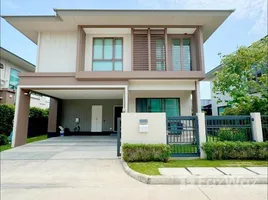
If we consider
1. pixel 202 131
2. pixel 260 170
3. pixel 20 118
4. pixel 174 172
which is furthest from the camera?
pixel 20 118

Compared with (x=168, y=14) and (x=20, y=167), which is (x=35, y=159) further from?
(x=168, y=14)

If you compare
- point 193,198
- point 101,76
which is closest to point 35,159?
point 101,76

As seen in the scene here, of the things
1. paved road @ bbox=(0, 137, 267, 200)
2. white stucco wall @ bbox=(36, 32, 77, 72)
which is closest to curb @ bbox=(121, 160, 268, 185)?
paved road @ bbox=(0, 137, 267, 200)

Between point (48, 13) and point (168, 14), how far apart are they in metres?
6.56

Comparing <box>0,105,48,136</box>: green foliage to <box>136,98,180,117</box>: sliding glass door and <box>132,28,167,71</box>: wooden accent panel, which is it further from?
<box>132,28,167,71</box>: wooden accent panel

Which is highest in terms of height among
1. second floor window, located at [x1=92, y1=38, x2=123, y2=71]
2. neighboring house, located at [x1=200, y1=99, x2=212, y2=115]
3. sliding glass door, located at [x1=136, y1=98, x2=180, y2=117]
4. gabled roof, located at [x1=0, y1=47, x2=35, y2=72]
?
gabled roof, located at [x1=0, y1=47, x2=35, y2=72]

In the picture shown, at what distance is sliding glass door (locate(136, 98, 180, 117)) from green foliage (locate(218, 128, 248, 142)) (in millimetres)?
5201

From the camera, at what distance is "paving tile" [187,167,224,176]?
442 centimetres

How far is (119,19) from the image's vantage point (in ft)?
30.0

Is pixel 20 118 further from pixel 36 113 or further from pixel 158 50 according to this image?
pixel 158 50

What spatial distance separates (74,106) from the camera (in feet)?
46.8

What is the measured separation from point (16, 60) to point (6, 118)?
6451mm

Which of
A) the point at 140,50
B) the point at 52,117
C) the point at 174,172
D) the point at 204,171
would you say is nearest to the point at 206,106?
the point at 140,50

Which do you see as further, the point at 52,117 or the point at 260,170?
the point at 52,117
